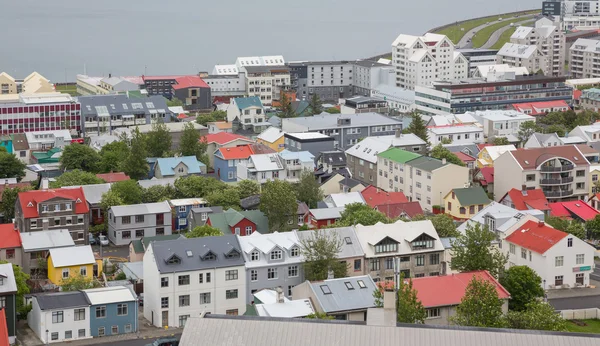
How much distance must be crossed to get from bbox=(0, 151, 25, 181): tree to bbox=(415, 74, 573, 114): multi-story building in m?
20.0

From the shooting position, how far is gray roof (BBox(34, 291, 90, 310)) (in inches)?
774

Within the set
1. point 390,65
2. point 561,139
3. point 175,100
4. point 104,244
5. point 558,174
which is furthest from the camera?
point 390,65

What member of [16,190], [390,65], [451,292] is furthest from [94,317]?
[390,65]

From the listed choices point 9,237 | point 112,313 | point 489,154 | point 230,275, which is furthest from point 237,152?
point 112,313

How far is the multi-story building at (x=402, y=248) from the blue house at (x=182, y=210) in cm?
679

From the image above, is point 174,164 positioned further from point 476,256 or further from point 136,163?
point 476,256

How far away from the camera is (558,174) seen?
30203 mm

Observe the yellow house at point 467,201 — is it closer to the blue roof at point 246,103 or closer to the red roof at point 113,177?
the red roof at point 113,177

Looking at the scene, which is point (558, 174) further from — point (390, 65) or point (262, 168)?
point (390, 65)

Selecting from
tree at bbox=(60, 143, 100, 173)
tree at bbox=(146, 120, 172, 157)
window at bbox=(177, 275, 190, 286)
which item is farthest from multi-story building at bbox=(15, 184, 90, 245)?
tree at bbox=(146, 120, 172, 157)

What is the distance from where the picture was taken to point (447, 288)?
1967 centimetres

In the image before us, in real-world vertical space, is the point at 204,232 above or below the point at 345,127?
below

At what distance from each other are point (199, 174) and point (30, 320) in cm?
1312

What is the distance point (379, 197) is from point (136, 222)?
677 cm
